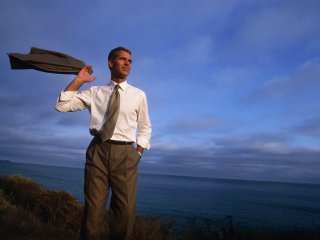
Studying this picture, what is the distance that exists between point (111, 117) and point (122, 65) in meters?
0.71

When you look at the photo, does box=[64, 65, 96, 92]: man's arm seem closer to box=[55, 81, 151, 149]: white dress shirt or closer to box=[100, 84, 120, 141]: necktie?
box=[55, 81, 151, 149]: white dress shirt

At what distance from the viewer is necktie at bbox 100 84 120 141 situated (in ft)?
11.4

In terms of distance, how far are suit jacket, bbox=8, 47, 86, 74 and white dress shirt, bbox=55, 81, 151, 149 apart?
343 mm

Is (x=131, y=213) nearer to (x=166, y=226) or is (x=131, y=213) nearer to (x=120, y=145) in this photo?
(x=120, y=145)

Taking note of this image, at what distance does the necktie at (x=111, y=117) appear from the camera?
3.47 m

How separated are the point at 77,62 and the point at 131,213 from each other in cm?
193

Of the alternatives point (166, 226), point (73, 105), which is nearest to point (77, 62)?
point (73, 105)

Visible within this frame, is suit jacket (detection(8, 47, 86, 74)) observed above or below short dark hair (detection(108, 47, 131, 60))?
below

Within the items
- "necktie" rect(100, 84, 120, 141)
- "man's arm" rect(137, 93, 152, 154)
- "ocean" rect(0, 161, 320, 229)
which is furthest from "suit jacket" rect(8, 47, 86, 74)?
"ocean" rect(0, 161, 320, 229)

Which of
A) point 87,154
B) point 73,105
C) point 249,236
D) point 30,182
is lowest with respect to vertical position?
point 249,236

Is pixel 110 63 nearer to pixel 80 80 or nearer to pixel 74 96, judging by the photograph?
pixel 80 80

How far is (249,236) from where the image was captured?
9.90 metres

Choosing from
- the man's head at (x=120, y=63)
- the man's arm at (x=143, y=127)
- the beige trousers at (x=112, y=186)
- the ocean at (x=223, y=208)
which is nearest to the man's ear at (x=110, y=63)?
the man's head at (x=120, y=63)

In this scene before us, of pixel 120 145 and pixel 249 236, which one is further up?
pixel 120 145
